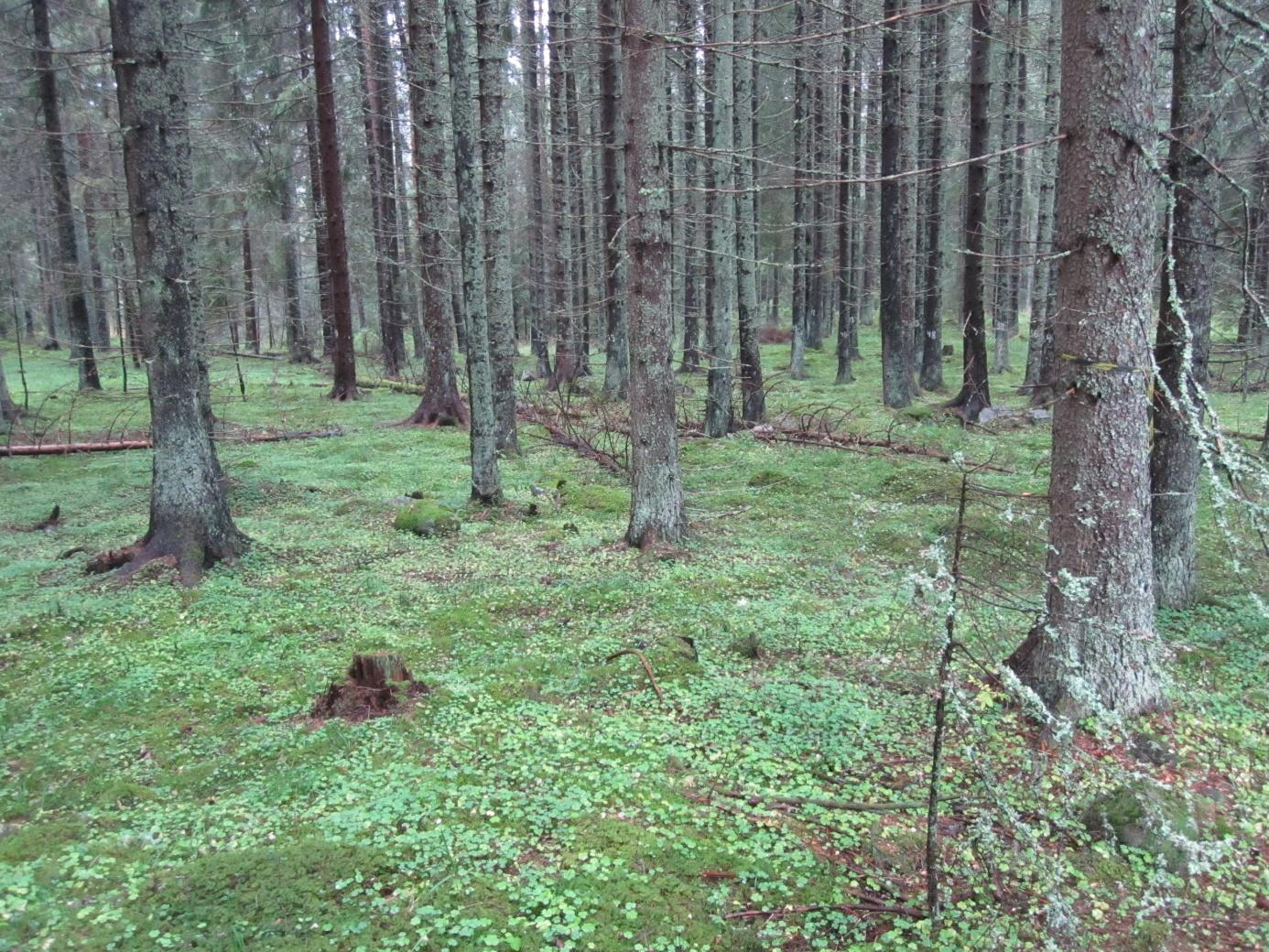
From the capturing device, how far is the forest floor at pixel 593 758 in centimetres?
314

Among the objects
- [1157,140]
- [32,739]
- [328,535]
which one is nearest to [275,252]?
[328,535]

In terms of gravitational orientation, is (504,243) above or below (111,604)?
above

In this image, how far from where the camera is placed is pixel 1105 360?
13.7 feet

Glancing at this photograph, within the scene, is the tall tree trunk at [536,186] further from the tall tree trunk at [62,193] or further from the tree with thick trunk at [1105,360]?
the tree with thick trunk at [1105,360]

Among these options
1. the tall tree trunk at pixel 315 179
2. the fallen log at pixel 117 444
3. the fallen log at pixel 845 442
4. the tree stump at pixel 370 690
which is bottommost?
the tree stump at pixel 370 690

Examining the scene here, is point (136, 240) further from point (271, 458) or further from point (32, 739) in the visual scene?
point (271, 458)

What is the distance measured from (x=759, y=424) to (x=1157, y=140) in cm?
1021

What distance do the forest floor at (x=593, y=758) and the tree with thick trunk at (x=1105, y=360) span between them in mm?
366

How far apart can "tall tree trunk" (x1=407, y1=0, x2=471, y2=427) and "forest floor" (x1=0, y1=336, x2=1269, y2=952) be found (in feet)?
19.5

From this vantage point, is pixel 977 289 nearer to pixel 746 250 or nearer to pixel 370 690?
pixel 746 250

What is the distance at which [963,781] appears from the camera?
4.03 m

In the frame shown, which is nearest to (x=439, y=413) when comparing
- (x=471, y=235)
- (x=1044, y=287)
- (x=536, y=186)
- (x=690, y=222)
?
(x=471, y=235)

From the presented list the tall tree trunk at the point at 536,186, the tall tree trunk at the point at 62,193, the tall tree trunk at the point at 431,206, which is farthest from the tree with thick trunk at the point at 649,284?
the tall tree trunk at the point at 62,193

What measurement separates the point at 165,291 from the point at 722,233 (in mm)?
8846
